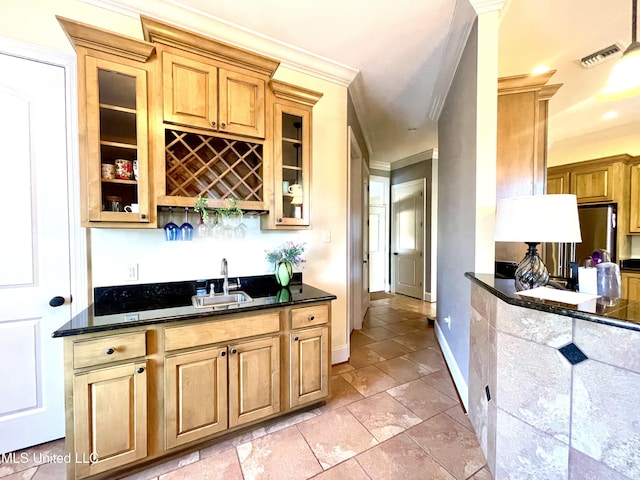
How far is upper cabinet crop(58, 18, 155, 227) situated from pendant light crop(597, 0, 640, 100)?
301 cm

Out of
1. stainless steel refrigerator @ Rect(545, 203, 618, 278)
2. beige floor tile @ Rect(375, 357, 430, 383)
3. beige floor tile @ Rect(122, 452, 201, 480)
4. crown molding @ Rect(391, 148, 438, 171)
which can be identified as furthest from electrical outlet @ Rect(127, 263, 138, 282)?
crown molding @ Rect(391, 148, 438, 171)

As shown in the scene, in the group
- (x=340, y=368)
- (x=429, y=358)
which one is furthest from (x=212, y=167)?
(x=429, y=358)

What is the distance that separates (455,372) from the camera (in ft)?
7.49

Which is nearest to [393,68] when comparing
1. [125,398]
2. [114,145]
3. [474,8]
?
[474,8]

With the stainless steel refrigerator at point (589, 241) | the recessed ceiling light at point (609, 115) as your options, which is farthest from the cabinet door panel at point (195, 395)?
the recessed ceiling light at point (609, 115)

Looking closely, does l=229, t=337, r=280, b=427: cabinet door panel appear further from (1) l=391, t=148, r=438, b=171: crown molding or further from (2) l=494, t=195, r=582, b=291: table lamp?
(1) l=391, t=148, r=438, b=171: crown molding

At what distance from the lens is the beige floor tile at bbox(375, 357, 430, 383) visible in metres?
2.39

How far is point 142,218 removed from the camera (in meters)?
1.59

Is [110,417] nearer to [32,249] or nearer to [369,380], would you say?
[32,249]

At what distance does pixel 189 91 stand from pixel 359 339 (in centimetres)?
298

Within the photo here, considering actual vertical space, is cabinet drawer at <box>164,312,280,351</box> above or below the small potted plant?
below

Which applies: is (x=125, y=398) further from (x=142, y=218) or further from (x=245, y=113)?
(x=245, y=113)

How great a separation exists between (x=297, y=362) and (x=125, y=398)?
3.17 ft

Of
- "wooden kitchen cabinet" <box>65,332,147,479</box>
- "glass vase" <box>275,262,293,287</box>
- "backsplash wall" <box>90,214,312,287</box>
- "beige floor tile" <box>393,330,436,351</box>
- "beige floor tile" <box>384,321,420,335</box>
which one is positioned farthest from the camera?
"beige floor tile" <box>384,321,420,335</box>
